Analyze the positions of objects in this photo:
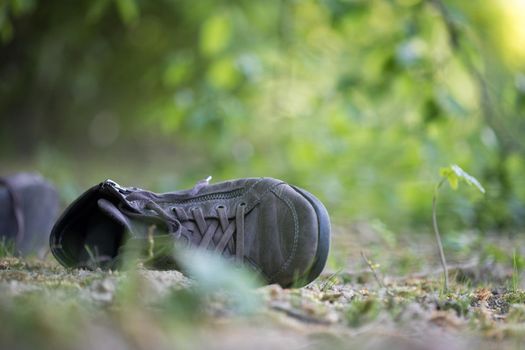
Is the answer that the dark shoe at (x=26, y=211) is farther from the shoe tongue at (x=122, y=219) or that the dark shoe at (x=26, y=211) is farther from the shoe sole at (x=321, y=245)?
the shoe sole at (x=321, y=245)

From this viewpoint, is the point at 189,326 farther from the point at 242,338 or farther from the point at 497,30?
the point at 497,30

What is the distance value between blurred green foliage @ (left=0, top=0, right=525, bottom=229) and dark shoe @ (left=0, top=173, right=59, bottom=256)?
36.6 inches

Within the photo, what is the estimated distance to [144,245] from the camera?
5.49 ft

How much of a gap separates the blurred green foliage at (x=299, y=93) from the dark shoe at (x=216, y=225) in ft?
5.26

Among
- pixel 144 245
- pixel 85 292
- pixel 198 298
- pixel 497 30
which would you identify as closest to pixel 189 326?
pixel 198 298

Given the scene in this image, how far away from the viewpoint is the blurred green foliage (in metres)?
3.62

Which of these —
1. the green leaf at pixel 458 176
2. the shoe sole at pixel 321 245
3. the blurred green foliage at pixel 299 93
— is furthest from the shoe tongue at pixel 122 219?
the blurred green foliage at pixel 299 93

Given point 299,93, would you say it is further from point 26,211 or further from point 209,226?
point 209,226

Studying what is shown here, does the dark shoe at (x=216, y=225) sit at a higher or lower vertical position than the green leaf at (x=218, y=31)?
lower

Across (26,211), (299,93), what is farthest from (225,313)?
(299,93)

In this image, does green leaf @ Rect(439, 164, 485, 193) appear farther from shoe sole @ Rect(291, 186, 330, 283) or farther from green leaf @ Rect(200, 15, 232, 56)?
green leaf @ Rect(200, 15, 232, 56)

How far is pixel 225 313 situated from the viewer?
4.20 ft

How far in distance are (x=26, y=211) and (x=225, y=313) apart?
150 centimetres

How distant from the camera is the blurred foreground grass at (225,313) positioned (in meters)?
1.09
